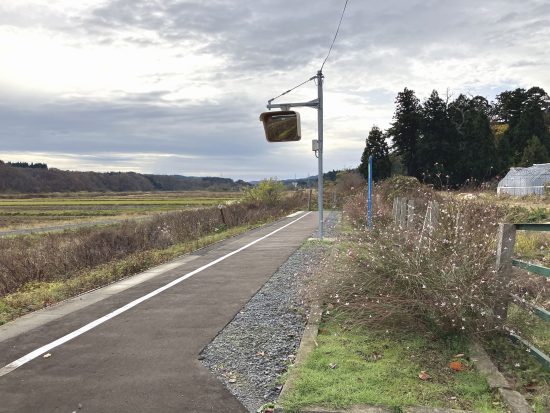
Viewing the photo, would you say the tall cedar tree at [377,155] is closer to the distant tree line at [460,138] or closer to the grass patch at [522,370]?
the distant tree line at [460,138]

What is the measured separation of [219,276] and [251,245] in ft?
18.8

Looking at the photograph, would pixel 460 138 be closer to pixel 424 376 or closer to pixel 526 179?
pixel 526 179

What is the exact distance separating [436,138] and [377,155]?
12.1 metres

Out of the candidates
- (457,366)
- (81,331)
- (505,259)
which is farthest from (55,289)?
(505,259)

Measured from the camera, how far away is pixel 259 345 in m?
5.28

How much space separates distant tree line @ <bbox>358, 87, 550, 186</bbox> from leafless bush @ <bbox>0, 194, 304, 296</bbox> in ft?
139

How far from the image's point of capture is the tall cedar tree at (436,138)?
220 ft

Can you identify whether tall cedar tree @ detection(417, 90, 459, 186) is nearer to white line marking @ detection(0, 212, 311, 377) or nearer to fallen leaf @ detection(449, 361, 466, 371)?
white line marking @ detection(0, 212, 311, 377)

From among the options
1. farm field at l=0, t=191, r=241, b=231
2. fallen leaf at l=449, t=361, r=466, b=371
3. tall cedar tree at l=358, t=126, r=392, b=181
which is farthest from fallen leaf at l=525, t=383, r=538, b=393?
tall cedar tree at l=358, t=126, r=392, b=181

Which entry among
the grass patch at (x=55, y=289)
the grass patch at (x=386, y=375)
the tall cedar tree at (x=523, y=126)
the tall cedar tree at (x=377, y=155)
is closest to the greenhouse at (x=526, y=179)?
the tall cedar tree at (x=523, y=126)

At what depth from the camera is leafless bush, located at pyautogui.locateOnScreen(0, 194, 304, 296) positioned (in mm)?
12227

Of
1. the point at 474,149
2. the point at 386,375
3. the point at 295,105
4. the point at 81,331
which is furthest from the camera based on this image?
the point at 474,149

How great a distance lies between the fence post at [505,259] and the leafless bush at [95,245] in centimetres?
1027

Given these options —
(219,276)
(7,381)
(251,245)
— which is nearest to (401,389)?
(7,381)
